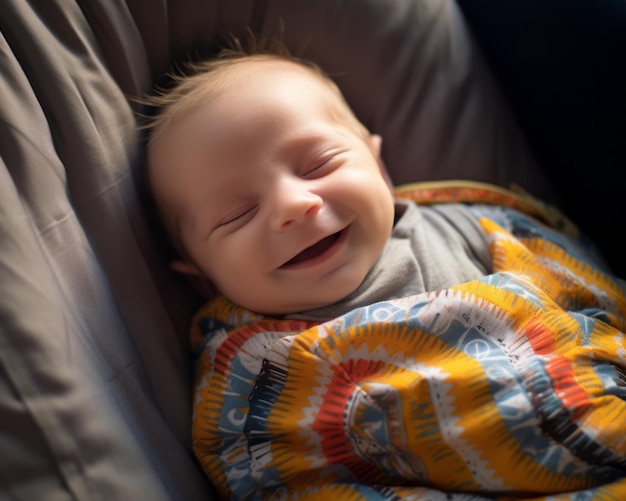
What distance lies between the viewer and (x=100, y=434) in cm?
70

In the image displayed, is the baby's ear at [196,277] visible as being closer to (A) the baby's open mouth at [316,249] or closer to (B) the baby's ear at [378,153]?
(A) the baby's open mouth at [316,249]

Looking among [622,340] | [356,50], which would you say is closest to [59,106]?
[356,50]

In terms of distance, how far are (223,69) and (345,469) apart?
2.15 ft

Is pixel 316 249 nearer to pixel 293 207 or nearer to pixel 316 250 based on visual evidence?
pixel 316 250

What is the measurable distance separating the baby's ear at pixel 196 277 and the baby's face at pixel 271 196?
0.05m

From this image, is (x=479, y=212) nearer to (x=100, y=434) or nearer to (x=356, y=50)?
(x=356, y=50)

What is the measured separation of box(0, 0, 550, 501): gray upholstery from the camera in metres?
0.67

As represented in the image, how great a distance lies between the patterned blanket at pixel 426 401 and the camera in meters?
0.77

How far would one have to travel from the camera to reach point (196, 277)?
1.05 metres

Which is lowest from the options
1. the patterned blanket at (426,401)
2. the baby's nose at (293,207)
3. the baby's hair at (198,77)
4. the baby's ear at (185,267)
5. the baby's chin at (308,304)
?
the patterned blanket at (426,401)

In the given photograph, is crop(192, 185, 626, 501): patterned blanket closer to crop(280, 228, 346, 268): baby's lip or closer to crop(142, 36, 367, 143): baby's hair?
crop(280, 228, 346, 268): baby's lip

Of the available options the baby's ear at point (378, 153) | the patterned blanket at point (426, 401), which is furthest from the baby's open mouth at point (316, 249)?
the baby's ear at point (378, 153)

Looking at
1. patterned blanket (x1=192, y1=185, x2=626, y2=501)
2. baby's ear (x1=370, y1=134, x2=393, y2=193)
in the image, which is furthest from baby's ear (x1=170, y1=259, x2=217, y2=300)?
baby's ear (x1=370, y1=134, x2=393, y2=193)

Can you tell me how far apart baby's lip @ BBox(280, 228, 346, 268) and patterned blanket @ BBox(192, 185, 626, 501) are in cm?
10
